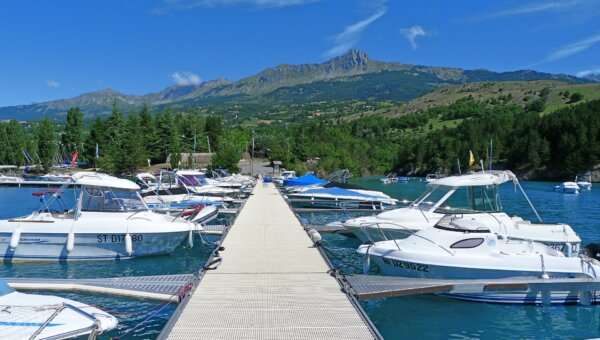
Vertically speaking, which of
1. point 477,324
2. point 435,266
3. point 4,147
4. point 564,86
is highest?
point 564,86

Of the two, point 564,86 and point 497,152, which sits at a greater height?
point 564,86

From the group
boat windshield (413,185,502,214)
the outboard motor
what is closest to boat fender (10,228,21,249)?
boat windshield (413,185,502,214)

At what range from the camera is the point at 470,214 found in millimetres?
17328

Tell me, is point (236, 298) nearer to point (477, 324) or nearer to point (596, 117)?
point (477, 324)

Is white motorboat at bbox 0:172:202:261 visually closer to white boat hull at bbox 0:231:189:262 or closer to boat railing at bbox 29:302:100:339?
white boat hull at bbox 0:231:189:262

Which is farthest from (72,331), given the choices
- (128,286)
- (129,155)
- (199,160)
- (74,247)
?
(129,155)

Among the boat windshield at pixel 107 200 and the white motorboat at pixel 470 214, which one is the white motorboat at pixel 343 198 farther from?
the boat windshield at pixel 107 200

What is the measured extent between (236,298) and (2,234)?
1181 cm

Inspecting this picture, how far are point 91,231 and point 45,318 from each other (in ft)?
31.7

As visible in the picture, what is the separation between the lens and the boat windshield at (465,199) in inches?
699

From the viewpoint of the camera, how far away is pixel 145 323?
11.6m

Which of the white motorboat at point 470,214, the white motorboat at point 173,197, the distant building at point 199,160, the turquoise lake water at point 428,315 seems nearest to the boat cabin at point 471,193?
the white motorboat at point 470,214

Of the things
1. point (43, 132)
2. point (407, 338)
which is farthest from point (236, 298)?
point (43, 132)

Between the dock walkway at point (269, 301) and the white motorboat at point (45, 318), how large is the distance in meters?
1.50
